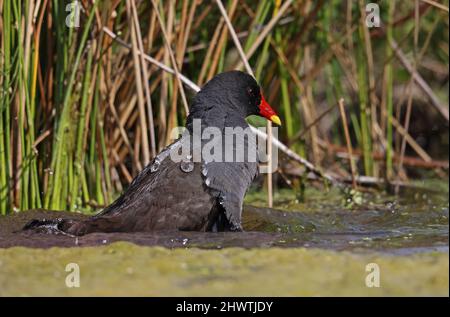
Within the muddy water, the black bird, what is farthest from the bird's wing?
the muddy water

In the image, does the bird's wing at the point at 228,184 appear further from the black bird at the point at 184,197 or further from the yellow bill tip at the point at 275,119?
the yellow bill tip at the point at 275,119

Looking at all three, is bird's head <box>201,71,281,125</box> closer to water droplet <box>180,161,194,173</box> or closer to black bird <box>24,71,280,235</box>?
black bird <box>24,71,280,235</box>

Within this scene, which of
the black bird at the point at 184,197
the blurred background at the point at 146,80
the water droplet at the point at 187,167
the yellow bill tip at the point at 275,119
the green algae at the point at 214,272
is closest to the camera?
the green algae at the point at 214,272

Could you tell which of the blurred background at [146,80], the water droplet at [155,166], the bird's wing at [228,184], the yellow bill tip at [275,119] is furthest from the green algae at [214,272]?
the yellow bill tip at [275,119]

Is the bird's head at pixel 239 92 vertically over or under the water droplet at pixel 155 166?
over

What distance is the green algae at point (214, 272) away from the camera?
8.79ft

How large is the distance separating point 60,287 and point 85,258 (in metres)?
0.38

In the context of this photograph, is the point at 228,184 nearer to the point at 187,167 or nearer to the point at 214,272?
the point at 187,167

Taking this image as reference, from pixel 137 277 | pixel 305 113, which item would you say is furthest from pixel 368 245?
pixel 305 113

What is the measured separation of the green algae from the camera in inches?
105

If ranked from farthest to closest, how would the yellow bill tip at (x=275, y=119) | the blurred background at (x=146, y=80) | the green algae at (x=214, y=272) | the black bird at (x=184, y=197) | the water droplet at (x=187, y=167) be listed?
the yellow bill tip at (x=275, y=119), the blurred background at (x=146, y=80), the water droplet at (x=187, y=167), the black bird at (x=184, y=197), the green algae at (x=214, y=272)

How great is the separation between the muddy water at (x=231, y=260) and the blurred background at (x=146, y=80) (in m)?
0.44

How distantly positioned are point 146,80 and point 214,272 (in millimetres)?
1744

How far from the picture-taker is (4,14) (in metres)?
3.99
